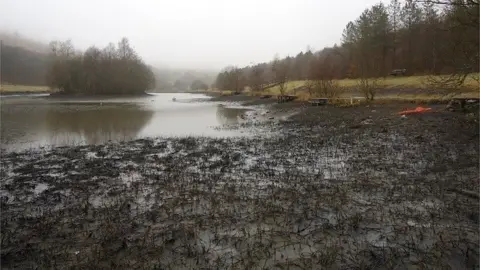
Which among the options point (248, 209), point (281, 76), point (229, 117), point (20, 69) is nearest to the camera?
point (248, 209)

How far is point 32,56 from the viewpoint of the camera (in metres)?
173

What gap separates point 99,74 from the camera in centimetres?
9756

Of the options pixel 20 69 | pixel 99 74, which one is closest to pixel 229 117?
pixel 99 74

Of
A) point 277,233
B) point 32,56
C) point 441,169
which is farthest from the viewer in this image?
point 32,56

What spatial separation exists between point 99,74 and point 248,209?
102 meters

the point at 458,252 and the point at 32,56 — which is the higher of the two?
the point at 32,56

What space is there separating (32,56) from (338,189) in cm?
20505

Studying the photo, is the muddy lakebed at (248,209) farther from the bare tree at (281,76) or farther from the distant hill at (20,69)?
the distant hill at (20,69)

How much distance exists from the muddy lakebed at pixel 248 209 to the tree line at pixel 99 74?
297 ft

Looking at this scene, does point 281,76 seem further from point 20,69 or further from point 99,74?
point 20,69

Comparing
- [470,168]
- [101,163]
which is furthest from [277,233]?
[101,163]

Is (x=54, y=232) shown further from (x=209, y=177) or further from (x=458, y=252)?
(x=458, y=252)

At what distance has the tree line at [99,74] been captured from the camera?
92.9 meters

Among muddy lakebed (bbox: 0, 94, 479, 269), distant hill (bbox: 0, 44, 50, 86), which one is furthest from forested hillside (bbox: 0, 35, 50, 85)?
muddy lakebed (bbox: 0, 94, 479, 269)
